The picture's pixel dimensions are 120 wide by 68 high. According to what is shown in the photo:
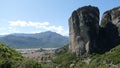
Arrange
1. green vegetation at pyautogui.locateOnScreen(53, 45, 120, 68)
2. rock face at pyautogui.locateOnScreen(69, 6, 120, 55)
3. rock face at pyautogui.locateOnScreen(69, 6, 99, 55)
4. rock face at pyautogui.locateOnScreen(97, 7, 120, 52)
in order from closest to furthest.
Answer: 1. green vegetation at pyautogui.locateOnScreen(53, 45, 120, 68)
2. rock face at pyautogui.locateOnScreen(69, 6, 99, 55)
3. rock face at pyautogui.locateOnScreen(69, 6, 120, 55)
4. rock face at pyautogui.locateOnScreen(97, 7, 120, 52)

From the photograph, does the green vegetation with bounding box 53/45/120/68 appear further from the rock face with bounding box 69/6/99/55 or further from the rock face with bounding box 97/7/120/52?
the rock face with bounding box 97/7/120/52

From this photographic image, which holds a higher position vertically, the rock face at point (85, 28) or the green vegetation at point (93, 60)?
the rock face at point (85, 28)

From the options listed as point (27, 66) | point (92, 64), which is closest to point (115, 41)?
point (92, 64)

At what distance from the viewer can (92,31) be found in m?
173

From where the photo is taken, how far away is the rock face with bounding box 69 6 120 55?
172m

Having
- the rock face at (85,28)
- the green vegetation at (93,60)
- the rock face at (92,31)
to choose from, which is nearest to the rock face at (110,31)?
the rock face at (92,31)

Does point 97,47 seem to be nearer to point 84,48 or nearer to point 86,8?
point 84,48

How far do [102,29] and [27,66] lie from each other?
151767mm

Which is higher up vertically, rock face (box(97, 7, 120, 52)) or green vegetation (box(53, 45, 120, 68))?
rock face (box(97, 7, 120, 52))

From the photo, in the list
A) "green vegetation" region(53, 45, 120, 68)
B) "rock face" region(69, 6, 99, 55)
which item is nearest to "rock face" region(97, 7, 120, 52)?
"rock face" region(69, 6, 99, 55)

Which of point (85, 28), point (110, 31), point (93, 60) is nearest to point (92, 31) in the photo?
point (85, 28)

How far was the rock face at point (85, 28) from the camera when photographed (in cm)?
17175

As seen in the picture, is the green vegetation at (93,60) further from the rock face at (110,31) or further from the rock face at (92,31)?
the rock face at (110,31)

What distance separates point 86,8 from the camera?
176 meters
